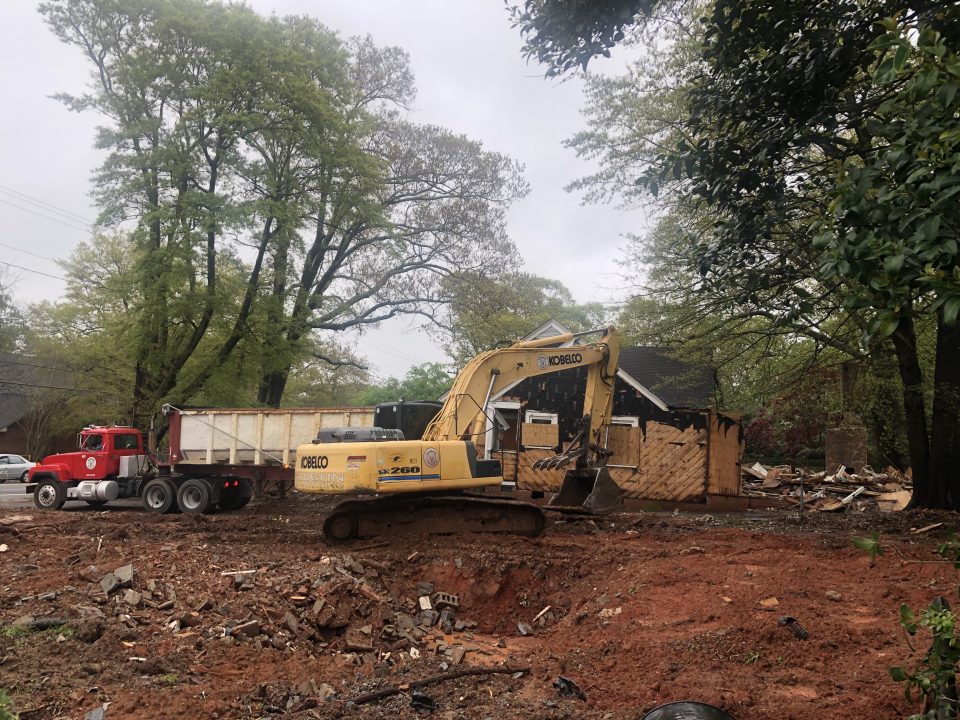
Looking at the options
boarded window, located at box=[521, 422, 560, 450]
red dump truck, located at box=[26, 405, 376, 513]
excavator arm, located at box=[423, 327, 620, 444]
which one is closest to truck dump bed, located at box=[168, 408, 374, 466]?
red dump truck, located at box=[26, 405, 376, 513]

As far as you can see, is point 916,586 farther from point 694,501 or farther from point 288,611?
point 694,501

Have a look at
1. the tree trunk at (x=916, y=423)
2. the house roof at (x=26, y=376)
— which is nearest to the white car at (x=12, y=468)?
the house roof at (x=26, y=376)

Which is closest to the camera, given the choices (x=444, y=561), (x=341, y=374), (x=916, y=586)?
Result: (x=916, y=586)

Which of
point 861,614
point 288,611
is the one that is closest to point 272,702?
point 288,611

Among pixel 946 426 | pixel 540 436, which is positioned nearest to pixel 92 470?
pixel 540 436

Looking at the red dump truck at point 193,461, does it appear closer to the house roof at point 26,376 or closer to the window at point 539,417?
the window at point 539,417

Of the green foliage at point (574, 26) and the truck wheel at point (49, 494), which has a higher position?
the green foliage at point (574, 26)

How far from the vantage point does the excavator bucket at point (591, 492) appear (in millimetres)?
12258

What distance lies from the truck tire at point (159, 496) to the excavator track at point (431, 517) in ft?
25.9

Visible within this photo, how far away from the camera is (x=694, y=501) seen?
758 inches

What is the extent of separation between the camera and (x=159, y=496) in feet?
61.6

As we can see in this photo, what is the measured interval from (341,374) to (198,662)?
36.8 meters

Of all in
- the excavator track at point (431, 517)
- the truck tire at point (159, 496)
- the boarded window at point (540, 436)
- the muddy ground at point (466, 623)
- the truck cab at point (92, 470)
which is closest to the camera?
the muddy ground at point (466, 623)

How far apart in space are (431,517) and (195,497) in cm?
851
